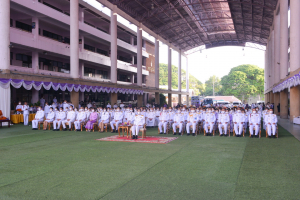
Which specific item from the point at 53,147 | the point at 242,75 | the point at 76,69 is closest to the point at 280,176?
the point at 53,147

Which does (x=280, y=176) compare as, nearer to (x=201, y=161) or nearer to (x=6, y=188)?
(x=201, y=161)

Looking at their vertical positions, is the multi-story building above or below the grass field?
above

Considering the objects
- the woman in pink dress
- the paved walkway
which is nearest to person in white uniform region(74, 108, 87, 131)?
the woman in pink dress

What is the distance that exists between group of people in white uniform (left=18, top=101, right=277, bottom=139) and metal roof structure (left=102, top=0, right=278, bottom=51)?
15261mm

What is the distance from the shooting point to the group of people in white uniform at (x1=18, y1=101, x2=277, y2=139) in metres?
11.7

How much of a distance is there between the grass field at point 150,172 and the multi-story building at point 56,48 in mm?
10512

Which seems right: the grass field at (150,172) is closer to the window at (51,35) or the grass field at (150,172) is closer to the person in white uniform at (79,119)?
the person in white uniform at (79,119)

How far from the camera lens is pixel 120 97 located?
3938 centimetres

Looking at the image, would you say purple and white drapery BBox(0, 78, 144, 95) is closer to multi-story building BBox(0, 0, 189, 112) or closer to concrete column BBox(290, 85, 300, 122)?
multi-story building BBox(0, 0, 189, 112)

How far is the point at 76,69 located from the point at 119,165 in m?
16.0

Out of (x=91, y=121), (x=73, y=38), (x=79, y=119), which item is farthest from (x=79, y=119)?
(x=73, y=38)

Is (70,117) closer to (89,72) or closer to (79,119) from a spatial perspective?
(79,119)

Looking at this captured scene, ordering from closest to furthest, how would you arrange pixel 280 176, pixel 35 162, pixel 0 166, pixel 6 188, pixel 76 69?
pixel 6 188 < pixel 280 176 < pixel 0 166 < pixel 35 162 < pixel 76 69

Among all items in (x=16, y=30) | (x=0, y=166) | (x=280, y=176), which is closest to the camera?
(x=280, y=176)
